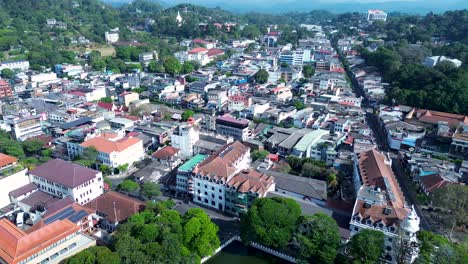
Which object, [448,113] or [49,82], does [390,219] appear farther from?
[49,82]

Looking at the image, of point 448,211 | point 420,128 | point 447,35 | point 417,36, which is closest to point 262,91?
point 420,128

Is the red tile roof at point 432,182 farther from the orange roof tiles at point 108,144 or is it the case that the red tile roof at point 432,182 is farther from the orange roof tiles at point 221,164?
the orange roof tiles at point 108,144

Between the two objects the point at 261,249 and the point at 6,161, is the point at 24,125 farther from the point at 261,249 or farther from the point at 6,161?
the point at 261,249

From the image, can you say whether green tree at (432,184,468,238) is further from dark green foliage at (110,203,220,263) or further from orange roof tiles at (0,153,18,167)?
orange roof tiles at (0,153,18,167)

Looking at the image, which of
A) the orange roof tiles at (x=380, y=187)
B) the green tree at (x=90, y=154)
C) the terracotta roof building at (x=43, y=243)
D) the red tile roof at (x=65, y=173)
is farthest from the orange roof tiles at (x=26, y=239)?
the orange roof tiles at (x=380, y=187)

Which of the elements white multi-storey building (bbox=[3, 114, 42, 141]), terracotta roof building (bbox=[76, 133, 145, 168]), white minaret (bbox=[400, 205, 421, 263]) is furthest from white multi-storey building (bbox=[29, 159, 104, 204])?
white minaret (bbox=[400, 205, 421, 263])

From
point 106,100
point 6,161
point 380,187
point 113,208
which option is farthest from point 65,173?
point 106,100
